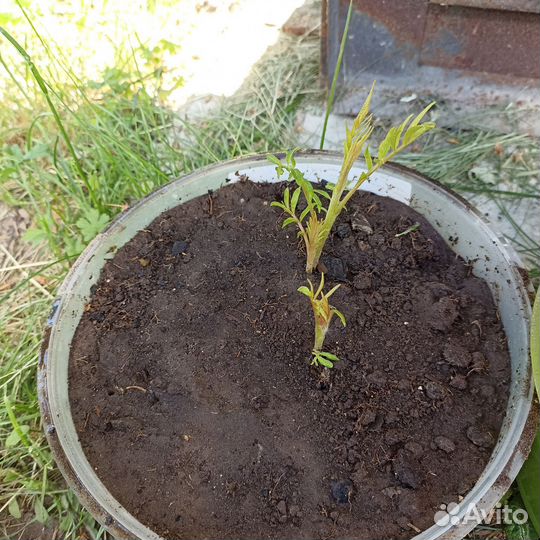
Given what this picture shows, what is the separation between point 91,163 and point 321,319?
1352 mm

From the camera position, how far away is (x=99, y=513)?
3.27 ft

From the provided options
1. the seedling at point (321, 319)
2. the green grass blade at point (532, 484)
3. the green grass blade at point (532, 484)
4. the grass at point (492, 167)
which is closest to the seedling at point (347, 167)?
the seedling at point (321, 319)

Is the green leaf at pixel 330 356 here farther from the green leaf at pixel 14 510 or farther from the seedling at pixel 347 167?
the green leaf at pixel 14 510

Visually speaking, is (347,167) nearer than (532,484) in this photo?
Yes

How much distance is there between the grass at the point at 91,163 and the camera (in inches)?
57.3

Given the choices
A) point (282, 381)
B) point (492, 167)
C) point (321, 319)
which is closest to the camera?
point (321, 319)

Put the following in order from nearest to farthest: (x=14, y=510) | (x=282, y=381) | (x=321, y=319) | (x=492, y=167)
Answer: (x=321, y=319)
(x=282, y=381)
(x=14, y=510)
(x=492, y=167)

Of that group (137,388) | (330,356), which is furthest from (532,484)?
(137,388)


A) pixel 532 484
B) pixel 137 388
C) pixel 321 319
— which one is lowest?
pixel 532 484

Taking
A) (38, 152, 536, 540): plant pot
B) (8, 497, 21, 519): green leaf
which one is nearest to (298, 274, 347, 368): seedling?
(38, 152, 536, 540): plant pot

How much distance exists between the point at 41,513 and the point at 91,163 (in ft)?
3.95

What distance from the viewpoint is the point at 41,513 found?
4.50 feet

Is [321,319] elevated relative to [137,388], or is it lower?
elevated

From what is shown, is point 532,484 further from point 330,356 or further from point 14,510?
point 14,510
